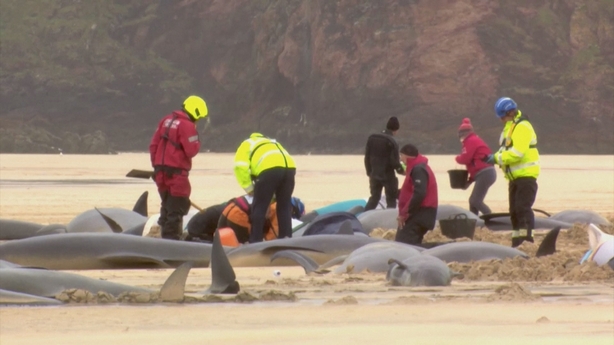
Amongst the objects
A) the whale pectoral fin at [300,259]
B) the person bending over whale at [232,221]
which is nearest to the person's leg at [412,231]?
the person bending over whale at [232,221]

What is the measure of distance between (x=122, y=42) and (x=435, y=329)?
388 ft

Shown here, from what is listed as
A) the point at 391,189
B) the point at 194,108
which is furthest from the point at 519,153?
the point at 391,189

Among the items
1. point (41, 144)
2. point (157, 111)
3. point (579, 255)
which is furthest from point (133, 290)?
point (157, 111)

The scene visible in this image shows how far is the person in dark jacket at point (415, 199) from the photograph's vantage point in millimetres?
13078

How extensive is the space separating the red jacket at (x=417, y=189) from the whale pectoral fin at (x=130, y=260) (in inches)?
105

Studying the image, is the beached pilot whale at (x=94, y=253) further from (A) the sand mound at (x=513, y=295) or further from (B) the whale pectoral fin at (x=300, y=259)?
(A) the sand mound at (x=513, y=295)

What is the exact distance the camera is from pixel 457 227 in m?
15.0

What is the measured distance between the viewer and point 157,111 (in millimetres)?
110500

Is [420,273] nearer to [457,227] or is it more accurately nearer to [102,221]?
[457,227]

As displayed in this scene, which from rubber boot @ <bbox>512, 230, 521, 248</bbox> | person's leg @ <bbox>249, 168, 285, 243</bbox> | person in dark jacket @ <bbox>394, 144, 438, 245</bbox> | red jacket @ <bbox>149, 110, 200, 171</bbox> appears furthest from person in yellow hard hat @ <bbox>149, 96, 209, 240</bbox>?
rubber boot @ <bbox>512, 230, 521, 248</bbox>

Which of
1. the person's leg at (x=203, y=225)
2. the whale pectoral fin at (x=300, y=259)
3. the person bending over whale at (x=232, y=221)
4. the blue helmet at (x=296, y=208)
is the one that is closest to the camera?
the whale pectoral fin at (x=300, y=259)

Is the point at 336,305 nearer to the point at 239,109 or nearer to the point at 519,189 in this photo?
the point at 519,189

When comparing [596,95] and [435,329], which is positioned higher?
[596,95]

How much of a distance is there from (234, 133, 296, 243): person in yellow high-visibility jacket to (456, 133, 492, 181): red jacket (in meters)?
3.67
